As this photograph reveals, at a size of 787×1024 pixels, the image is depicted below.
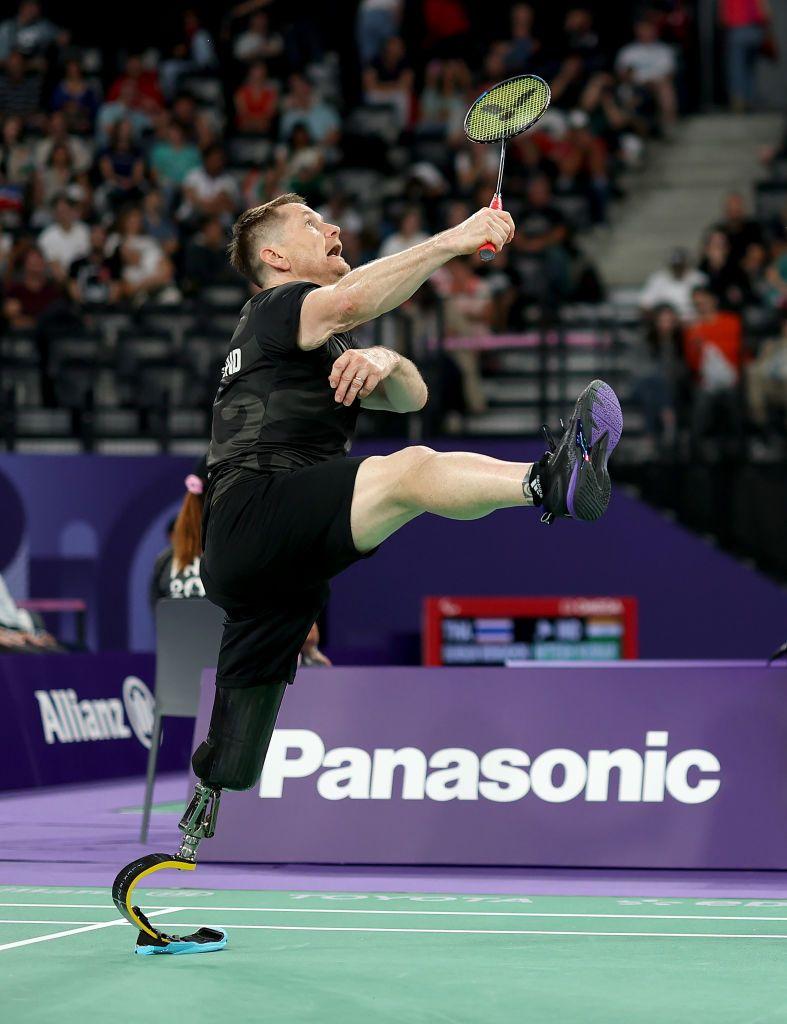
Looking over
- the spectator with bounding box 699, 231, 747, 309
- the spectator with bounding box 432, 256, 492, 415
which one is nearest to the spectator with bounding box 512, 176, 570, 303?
the spectator with bounding box 432, 256, 492, 415

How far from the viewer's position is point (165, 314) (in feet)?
50.2

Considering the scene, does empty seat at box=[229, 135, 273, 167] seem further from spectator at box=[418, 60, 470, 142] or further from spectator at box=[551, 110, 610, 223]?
spectator at box=[551, 110, 610, 223]

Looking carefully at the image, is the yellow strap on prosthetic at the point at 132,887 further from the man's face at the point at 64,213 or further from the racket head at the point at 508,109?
the man's face at the point at 64,213

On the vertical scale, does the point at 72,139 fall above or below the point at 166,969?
above

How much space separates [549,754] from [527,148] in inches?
467

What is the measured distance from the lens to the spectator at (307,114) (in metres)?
19.7

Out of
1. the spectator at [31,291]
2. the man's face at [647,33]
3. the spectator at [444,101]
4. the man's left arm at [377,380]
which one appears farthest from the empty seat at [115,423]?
the man's left arm at [377,380]

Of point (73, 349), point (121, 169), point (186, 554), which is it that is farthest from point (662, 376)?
point (121, 169)

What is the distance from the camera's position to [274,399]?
6.00 metres

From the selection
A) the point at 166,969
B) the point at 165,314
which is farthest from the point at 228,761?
the point at 165,314

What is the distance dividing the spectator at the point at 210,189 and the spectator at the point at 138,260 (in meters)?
0.75

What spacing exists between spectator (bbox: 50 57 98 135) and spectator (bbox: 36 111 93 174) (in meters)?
0.29

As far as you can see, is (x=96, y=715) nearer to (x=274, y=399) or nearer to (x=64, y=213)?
(x=274, y=399)

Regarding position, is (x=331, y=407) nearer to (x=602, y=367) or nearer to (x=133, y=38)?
(x=602, y=367)
